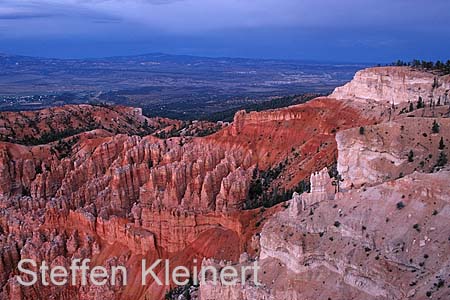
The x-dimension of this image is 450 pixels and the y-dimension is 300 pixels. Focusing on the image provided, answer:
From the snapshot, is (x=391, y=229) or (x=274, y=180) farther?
(x=274, y=180)

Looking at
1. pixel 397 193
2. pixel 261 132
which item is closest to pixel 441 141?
pixel 397 193

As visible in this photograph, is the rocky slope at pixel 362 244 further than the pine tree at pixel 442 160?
No

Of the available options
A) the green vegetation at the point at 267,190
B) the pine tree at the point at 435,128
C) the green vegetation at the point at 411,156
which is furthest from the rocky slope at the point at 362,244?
the green vegetation at the point at 267,190

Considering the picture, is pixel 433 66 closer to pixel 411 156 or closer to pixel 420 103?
pixel 420 103

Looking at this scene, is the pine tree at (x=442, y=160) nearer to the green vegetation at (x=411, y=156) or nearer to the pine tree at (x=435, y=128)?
the green vegetation at (x=411, y=156)

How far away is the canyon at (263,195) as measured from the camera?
2344 centimetres

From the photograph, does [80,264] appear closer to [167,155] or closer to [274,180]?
[167,155]

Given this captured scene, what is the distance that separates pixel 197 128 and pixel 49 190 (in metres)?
28.1

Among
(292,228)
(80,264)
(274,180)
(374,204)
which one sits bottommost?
(80,264)

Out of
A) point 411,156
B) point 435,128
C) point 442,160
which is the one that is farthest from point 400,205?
point 435,128

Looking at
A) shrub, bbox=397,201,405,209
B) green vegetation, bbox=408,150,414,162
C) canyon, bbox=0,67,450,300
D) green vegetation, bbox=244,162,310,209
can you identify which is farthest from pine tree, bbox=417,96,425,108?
shrub, bbox=397,201,405,209

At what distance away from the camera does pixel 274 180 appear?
189 feet

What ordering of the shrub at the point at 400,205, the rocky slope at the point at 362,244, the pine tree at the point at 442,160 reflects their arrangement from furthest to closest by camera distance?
the pine tree at the point at 442,160
the shrub at the point at 400,205
the rocky slope at the point at 362,244

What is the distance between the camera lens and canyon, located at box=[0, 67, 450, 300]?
23438 millimetres
